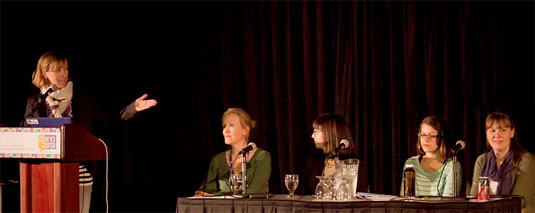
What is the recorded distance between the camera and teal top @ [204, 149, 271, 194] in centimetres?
443

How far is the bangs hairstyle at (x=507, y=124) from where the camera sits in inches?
173

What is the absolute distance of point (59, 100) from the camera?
3715 millimetres

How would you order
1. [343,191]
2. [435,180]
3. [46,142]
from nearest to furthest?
1. [46,142]
2. [343,191]
3. [435,180]

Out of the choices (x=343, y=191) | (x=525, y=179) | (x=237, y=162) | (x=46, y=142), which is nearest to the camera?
(x=46, y=142)

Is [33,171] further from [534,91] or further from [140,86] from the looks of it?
[534,91]

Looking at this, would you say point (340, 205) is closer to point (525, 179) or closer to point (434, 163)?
point (434, 163)

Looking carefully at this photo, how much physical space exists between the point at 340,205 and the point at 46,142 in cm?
153

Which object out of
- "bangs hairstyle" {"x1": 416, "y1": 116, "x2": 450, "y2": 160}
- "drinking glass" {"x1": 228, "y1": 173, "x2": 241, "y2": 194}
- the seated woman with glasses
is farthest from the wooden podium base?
"bangs hairstyle" {"x1": 416, "y1": 116, "x2": 450, "y2": 160}

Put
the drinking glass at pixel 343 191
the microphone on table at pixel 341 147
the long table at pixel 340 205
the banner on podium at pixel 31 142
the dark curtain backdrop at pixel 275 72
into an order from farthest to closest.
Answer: the dark curtain backdrop at pixel 275 72 → the microphone on table at pixel 341 147 → the drinking glass at pixel 343 191 → the long table at pixel 340 205 → the banner on podium at pixel 31 142

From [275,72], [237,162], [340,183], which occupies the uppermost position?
[275,72]

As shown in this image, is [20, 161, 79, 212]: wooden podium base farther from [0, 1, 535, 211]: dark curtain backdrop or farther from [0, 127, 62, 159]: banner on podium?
[0, 1, 535, 211]: dark curtain backdrop

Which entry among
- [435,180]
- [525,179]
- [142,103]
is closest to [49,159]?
[142,103]

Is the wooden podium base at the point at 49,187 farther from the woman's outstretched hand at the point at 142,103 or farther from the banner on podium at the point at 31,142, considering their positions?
the woman's outstretched hand at the point at 142,103

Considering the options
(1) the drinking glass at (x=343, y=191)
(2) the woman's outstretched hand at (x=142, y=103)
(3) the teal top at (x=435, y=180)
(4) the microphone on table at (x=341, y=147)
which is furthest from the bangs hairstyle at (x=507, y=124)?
(2) the woman's outstretched hand at (x=142, y=103)
